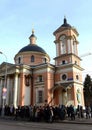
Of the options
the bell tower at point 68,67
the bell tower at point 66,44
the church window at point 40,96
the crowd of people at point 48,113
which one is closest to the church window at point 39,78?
the church window at point 40,96

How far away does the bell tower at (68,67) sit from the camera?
3130cm

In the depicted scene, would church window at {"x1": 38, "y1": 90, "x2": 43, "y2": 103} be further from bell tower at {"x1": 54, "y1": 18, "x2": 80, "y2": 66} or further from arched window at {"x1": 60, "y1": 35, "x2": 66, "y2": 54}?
arched window at {"x1": 60, "y1": 35, "x2": 66, "y2": 54}

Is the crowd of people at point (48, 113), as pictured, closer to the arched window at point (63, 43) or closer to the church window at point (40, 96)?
the church window at point (40, 96)

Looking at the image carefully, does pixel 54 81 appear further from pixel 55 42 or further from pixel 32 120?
pixel 32 120

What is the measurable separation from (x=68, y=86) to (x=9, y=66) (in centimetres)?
1221

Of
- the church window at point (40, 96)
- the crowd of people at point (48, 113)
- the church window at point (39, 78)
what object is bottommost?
the crowd of people at point (48, 113)

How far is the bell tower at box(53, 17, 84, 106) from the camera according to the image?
3130 cm

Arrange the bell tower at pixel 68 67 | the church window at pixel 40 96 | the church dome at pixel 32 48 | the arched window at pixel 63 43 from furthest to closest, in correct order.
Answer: the church dome at pixel 32 48 < the arched window at pixel 63 43 < the church window at pixel 40 96 < the bell tower at pixel 68 67

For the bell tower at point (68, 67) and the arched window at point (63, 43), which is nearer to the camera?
the bell tower at point (68, 67)

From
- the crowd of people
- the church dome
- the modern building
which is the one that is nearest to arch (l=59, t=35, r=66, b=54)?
the modern building

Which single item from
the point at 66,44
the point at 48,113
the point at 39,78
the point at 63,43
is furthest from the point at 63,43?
the point at 48,113

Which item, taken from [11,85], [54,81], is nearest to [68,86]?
[54,81]

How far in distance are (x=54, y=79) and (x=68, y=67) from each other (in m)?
3.87

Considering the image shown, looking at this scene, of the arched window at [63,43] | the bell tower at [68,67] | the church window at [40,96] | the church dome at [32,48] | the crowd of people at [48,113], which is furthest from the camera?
the church dome at [32,48]
